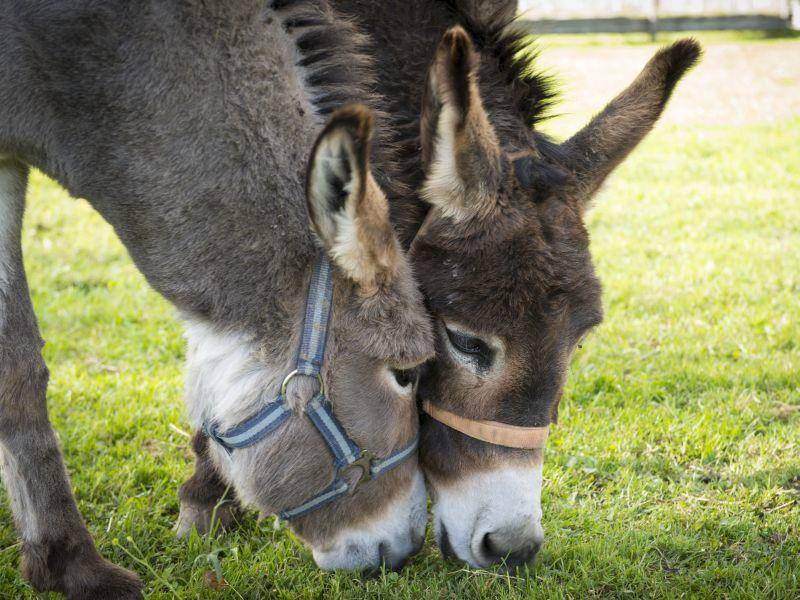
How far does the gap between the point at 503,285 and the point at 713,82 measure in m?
13.2

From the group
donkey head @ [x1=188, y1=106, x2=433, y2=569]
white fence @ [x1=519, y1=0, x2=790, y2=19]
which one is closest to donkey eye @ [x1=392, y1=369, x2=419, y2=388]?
donkey head @ [x1=188, y1=106, x2=433, y2=569]

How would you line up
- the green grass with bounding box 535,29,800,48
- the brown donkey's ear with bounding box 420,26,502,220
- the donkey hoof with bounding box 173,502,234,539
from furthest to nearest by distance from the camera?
the green grass with bounding box 535,29,800,48 → the donkey hoof with bounding box 173,502,234,539 → the brown donkey's ear with bounding box 420,26,502,220

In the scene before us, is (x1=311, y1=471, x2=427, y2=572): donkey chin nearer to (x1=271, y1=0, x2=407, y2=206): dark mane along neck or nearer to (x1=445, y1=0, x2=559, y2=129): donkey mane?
(x1=271, y1=0, x2=407, y2=206): dark mane along neck

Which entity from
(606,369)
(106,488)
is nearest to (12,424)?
(106,488)

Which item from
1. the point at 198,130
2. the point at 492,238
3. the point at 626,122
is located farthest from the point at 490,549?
the point at 198,130

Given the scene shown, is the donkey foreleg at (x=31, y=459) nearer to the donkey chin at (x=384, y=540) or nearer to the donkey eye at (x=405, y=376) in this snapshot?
the donkey chin at (x=384, y=540)

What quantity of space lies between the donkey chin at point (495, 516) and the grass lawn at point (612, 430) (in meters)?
0.08

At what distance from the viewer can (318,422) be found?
90.7 inches

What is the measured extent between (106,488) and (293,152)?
6.17ft

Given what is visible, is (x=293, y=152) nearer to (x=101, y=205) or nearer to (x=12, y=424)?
(x=101, y=205)

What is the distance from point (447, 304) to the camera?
2451mm

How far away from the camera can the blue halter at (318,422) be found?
2248mm

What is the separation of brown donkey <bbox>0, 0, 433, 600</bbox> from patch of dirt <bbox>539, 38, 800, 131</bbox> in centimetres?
855

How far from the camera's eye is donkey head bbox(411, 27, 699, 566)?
7.81 ft
